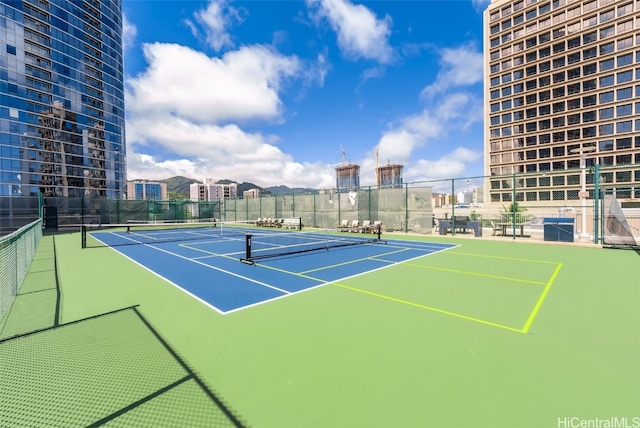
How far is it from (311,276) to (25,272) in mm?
8475

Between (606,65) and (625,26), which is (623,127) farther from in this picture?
(625,26)

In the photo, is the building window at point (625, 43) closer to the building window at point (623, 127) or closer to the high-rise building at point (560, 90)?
the high-rise building at point (560, 90)

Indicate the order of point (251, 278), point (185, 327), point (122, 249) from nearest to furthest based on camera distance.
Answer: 1. point (185, 327)
2. point (251, 278)
3. point (122, 249)

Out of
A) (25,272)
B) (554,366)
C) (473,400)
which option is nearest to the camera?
(473,400)

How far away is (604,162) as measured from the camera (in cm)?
5562

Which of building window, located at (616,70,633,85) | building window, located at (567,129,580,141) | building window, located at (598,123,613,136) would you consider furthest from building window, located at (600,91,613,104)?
building window, located at (567,129,580,141)

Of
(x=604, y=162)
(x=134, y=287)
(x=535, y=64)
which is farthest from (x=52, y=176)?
(x=604, y=162)

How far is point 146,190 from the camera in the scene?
6806 inches

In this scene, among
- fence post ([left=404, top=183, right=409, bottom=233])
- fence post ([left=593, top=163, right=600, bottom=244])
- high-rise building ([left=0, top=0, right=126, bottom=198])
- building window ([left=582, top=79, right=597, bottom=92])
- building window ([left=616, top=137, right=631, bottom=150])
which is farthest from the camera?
building window ([left=582, top=79, right=597, bottom=92])

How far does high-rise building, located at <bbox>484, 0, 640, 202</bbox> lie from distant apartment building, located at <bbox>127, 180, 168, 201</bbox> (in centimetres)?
A: 15996

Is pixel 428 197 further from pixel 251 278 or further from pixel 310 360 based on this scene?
pixel 310 360

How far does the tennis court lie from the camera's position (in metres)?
2.64

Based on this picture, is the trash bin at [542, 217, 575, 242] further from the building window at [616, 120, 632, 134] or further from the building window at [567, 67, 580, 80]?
the building window at [567, 67, 580, 80]

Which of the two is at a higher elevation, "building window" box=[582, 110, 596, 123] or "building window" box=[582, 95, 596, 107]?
"building window" box=[582, 95, 596, 107]
